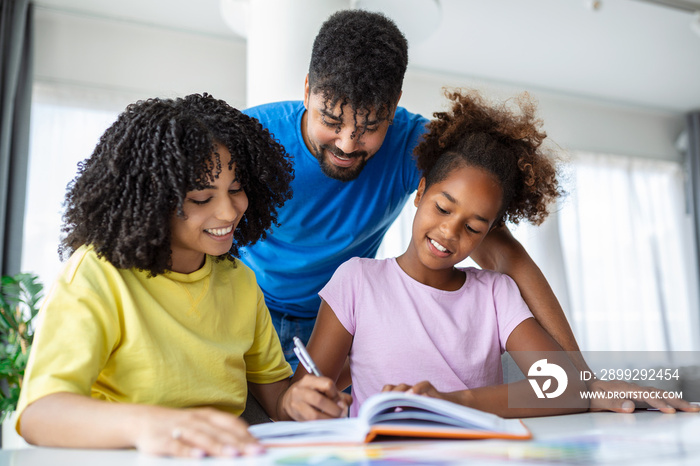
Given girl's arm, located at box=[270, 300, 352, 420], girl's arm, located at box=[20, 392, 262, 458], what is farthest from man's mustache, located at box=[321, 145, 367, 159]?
girl's arm, located at box=[20, 392, 262, 458]

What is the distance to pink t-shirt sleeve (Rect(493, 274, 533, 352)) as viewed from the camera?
1300mm

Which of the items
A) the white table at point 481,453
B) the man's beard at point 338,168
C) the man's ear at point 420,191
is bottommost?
the white table at point 481,453

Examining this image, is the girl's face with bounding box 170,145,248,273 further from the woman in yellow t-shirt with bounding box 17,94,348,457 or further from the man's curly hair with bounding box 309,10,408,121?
the man's curly hair with bounding box 309,10,408,121

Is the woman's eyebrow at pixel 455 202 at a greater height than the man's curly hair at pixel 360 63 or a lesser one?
lesser

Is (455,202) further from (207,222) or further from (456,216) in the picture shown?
(207,222)

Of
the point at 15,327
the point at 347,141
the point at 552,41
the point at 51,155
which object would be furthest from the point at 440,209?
the point at 552,41

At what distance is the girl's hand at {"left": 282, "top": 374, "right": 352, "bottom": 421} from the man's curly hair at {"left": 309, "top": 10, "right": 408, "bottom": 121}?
0.61 metres

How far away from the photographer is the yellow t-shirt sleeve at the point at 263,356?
1.15 metres

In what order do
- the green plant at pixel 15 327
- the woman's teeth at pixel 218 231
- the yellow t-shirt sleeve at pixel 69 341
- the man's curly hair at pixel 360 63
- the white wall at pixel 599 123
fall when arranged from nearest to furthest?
the yellow t-shirt sleeve at pixel 69 341 → the woman's teeth at pixel 218 231 → the man's curly hair at pixel 360 63 → the green plant at pixel 15 327 → the white wall at pixel 599 123

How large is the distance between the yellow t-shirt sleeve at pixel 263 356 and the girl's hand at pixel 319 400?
20cm

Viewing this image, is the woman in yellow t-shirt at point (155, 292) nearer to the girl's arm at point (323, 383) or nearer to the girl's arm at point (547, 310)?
the girl's arm at point (323, 383)

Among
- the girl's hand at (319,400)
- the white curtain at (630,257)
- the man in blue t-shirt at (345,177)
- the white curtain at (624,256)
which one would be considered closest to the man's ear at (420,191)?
the man in blue t-shirt at (345,177)

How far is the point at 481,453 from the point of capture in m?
0.67

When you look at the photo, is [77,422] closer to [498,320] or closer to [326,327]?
[326,327]
